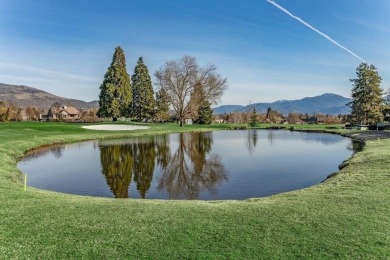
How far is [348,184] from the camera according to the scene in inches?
555

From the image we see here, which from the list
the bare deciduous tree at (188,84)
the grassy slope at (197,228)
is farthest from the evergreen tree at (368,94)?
the grassy slope at (197,228)

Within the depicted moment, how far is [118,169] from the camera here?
73.9ft

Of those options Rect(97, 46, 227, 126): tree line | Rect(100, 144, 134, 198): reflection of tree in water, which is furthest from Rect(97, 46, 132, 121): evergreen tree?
Rect(100, 144, 134, 198): reflection of tree in water

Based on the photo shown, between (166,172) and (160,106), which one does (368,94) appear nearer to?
(160,106)

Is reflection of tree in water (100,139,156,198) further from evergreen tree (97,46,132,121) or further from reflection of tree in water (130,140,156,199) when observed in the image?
evergreen tree (97,46,132,121)

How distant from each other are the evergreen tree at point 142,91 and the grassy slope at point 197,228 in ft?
259

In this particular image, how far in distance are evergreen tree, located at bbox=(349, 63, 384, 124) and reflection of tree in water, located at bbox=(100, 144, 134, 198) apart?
6493cm

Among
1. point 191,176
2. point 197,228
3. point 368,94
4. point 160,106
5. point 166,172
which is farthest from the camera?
point 160,106

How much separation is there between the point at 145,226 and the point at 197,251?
208cm

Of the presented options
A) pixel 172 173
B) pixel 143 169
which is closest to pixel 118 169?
pixel 143 169

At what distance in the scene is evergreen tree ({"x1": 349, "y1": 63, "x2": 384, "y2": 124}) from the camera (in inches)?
2997

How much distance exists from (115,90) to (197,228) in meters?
73.5

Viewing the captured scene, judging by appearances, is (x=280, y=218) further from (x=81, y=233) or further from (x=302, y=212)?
(x=81, y=233)

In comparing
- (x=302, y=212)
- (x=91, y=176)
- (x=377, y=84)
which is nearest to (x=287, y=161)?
(x=91, y=176)
